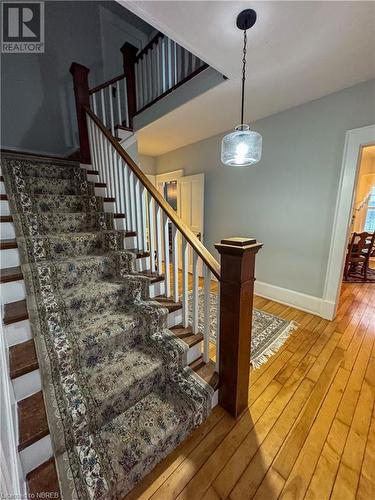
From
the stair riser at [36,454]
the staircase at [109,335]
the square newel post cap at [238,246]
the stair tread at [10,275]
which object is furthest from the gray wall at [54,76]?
the stair riser at [36,454]

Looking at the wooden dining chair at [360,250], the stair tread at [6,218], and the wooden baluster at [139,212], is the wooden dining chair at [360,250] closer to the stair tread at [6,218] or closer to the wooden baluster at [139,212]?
the wooden baluster at [139,212]

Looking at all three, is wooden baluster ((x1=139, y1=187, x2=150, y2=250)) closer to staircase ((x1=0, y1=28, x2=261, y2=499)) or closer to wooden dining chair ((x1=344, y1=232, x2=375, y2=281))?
staircase ((x1=0, y1=28, x2=261, y2=499))

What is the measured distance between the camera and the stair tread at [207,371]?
1377mm

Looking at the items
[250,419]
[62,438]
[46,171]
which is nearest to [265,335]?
[250,419]

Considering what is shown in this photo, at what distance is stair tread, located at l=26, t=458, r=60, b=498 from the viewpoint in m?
0.83

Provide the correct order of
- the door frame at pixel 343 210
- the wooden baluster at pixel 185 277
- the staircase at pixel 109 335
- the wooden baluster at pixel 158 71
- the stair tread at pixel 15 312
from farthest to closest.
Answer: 1. the wooden baluster at pixel 158 71
2. the door frame at pixel 343 210
3. the wooden baluster at pixel 185 277
4. the stair tread at pixel 15 312
5. the staircase at pixel 109 335

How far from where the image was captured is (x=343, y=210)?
2307 mm

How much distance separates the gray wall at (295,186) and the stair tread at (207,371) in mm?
1888

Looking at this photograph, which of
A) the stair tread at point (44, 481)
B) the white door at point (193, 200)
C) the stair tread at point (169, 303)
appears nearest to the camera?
the stair tread at point (44, 481)

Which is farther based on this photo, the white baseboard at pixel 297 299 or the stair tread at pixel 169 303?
the white baseboard at pixel 297 299

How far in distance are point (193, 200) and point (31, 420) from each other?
356 centimetres

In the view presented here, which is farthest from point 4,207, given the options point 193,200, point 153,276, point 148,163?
point 148,163

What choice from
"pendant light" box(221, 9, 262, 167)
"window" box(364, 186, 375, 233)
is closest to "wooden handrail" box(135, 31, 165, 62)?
"pendant light" box(221, 9, 262, 167)

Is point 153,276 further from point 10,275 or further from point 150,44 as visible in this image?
point 150,44
